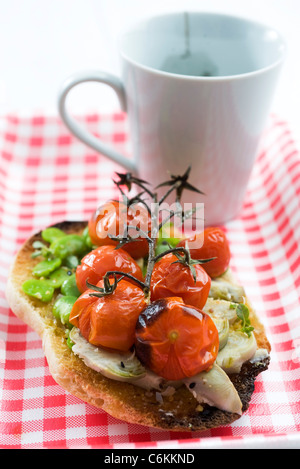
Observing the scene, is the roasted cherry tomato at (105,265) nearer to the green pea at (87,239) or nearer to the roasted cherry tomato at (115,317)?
the roasted cherry tomato at (115,317)

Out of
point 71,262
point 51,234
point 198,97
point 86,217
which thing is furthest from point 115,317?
point 86,217

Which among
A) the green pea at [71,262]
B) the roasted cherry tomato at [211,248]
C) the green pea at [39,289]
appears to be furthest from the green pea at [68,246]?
the roasted cherry tomato at [211,248]

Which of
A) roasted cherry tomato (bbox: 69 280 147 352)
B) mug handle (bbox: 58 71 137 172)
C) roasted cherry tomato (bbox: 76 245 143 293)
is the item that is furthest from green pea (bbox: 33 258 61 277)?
mug handle (bbox: 58 71 137 172)

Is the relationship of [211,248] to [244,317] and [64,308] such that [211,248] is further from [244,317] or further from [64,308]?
[64,308]

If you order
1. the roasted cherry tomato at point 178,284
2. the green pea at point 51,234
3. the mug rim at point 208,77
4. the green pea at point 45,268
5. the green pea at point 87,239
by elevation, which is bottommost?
the green pea at point 51,234

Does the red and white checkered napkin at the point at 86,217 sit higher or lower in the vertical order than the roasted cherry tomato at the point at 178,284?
lower

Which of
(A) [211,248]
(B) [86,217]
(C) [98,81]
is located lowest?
(B) [86,217]
